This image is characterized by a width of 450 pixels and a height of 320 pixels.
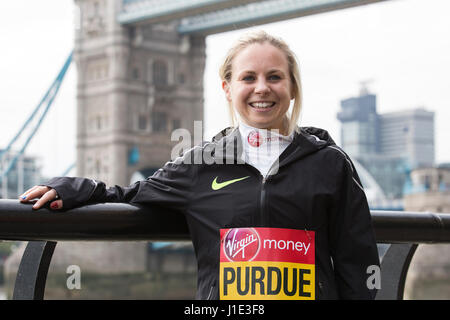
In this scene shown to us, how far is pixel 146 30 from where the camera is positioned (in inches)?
795

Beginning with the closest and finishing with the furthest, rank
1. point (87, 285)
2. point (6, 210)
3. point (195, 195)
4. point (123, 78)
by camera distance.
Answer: point (6, 210), point (195, 195), point (87, 285), point (123, 78)

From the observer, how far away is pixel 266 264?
771mm

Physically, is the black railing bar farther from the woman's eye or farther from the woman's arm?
the woman's eye

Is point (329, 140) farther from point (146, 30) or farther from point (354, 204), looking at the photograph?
point (146, 30)

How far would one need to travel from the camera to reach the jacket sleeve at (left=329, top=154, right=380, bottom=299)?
80 cm

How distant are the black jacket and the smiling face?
4 centimetres

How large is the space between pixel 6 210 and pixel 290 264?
0.80 feet

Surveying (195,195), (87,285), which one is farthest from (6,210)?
(87,285)

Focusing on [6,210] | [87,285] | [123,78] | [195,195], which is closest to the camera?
[6,210]

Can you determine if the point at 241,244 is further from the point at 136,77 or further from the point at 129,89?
the point at 136,77

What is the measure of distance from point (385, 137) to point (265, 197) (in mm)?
37355

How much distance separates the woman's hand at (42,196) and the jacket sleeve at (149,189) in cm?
1

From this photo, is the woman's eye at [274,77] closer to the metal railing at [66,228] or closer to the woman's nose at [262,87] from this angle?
the woman's nose at [262,87]
